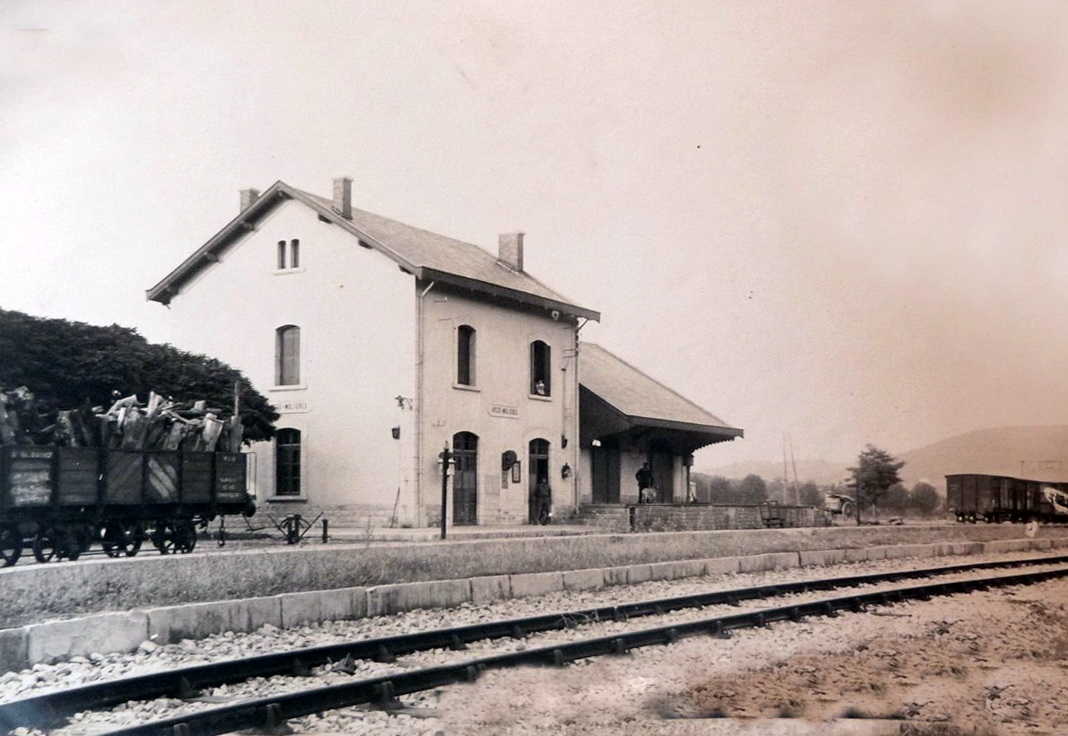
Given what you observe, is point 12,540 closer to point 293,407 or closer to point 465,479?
point 293,407

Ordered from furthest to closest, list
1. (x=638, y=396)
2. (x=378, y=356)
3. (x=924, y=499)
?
(x=638, y=396)
(x=378, y=356)
(x=924, y=499)

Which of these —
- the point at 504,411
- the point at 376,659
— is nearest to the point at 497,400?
the point at 504,411

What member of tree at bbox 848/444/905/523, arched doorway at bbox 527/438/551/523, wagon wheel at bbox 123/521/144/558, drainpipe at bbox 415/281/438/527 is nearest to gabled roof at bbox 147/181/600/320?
drainpipe at bbox 415/281/438/527

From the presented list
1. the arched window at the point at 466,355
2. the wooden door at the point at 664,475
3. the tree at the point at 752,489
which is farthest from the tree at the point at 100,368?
the tree at the point at 752,489

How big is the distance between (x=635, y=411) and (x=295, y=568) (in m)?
18.3

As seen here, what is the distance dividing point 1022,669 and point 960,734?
95.1 inches

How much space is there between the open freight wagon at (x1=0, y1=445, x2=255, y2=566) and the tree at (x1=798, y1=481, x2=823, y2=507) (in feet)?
50.2

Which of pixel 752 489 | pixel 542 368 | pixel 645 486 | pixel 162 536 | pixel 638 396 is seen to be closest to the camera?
pixel 162 536

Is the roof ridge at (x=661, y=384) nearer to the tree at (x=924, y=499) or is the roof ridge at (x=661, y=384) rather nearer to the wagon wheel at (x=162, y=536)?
the tree at (x=924, y=499)

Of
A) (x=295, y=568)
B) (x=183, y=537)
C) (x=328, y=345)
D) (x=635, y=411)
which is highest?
(x=328, y=345)

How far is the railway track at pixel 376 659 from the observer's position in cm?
644

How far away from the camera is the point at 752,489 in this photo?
33.9 metres

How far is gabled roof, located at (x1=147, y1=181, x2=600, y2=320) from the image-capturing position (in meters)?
23.3

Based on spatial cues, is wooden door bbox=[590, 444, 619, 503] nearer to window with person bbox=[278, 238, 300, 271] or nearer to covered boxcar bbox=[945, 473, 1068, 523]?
covered boxcar bbox=[945, 473, 1068, 523]
